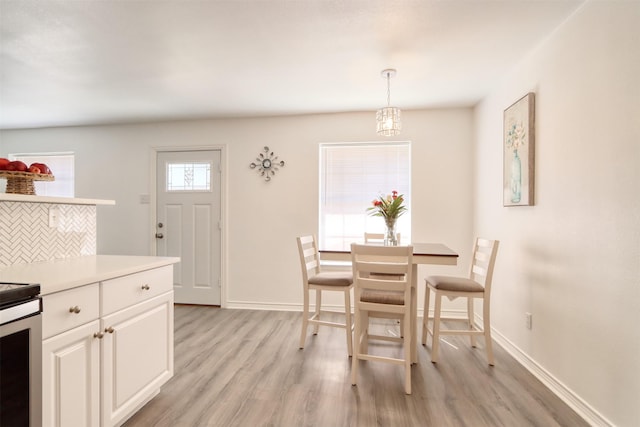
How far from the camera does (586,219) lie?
5.93 feet

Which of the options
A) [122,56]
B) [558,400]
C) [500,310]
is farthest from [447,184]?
[122,56]

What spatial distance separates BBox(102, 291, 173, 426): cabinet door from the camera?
4.86 feet

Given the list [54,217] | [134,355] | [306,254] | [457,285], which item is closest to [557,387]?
[457,285]

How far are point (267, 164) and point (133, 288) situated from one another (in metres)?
2.51

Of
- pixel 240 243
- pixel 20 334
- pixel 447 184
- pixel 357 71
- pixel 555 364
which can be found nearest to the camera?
pixel 20 334

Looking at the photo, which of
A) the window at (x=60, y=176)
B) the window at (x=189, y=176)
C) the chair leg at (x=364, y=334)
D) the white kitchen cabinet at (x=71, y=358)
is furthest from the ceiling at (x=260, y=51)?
the chair leg at (x=364, y=334)

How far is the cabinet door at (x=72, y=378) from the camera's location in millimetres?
1186

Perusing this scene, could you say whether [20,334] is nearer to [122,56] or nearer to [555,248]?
[122,56]

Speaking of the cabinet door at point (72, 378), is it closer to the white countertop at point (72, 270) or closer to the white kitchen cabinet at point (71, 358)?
the white kitchen cabinet at point (71, 358)

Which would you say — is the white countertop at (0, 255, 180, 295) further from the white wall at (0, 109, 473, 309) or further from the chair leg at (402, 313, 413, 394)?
the white wall at (0, 109, 473, 309)

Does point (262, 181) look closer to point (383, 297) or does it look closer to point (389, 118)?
point (389, 118)

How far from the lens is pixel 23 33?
2.11 m

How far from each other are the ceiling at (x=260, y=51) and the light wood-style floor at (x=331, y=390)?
94.1 inches

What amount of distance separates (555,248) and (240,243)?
321 centimetres
